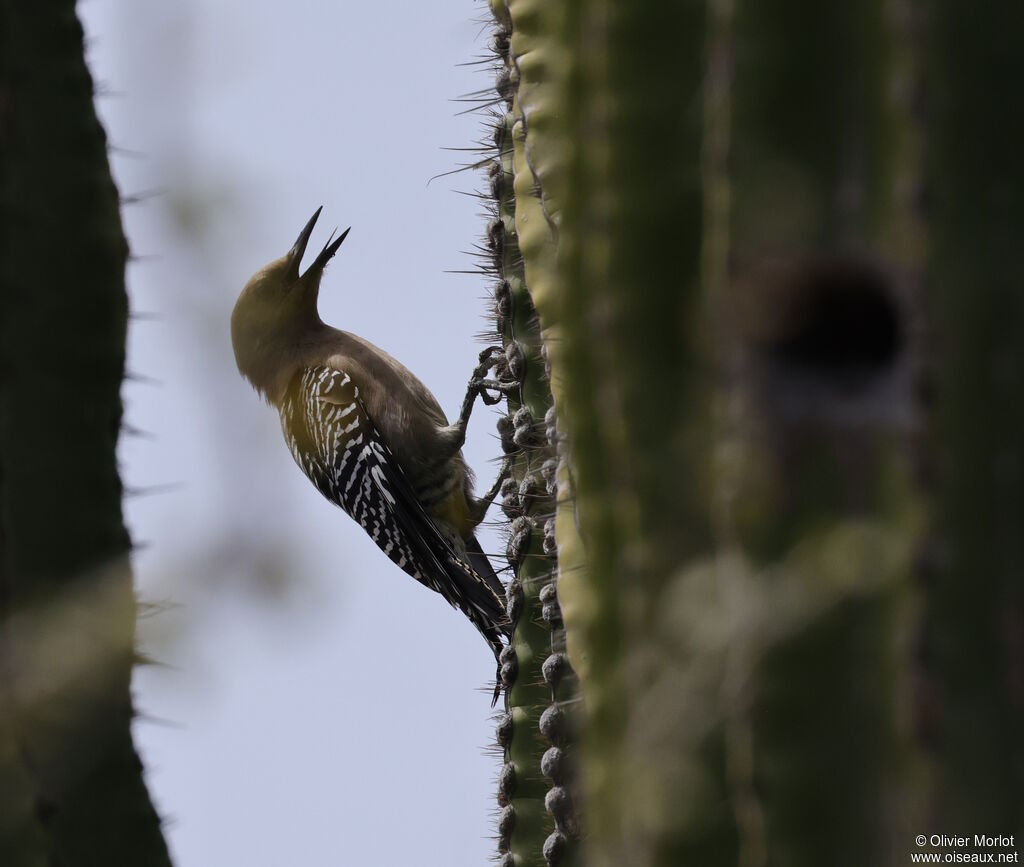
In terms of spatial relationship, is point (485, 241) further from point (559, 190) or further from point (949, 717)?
point (949, 717)

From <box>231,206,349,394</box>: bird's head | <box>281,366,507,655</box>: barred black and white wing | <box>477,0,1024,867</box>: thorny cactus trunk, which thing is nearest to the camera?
<box>477,0,1024,867</box>: thorny cactus trunk

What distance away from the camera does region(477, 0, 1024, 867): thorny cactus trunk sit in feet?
3.93

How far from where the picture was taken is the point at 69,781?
1.72m

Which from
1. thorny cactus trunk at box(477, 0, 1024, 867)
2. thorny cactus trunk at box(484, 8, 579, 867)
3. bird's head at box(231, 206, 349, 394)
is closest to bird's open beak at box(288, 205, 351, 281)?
bird's head at box(231, 206, 349, 394)

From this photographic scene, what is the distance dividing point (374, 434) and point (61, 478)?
362 cm

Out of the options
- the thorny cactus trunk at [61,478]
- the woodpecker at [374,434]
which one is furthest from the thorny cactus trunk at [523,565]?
the woodpecker at [374,434]

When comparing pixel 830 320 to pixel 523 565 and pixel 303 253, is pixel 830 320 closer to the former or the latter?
pixel 523 565

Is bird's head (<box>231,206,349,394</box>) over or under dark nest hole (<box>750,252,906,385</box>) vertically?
over

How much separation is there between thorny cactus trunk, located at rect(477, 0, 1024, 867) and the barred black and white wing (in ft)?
12.0

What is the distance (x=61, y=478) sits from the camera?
1.74 metres

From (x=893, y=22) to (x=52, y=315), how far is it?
1.19 metres

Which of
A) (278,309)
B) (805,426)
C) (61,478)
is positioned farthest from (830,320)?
(278,309)

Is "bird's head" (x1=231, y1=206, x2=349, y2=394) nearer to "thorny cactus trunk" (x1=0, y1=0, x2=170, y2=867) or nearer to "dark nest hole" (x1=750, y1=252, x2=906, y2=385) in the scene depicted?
"thorny cactus trunk" (x1=0, y1=0, x2=170, y2=867)

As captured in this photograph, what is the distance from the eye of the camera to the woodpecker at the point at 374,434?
529 cm
